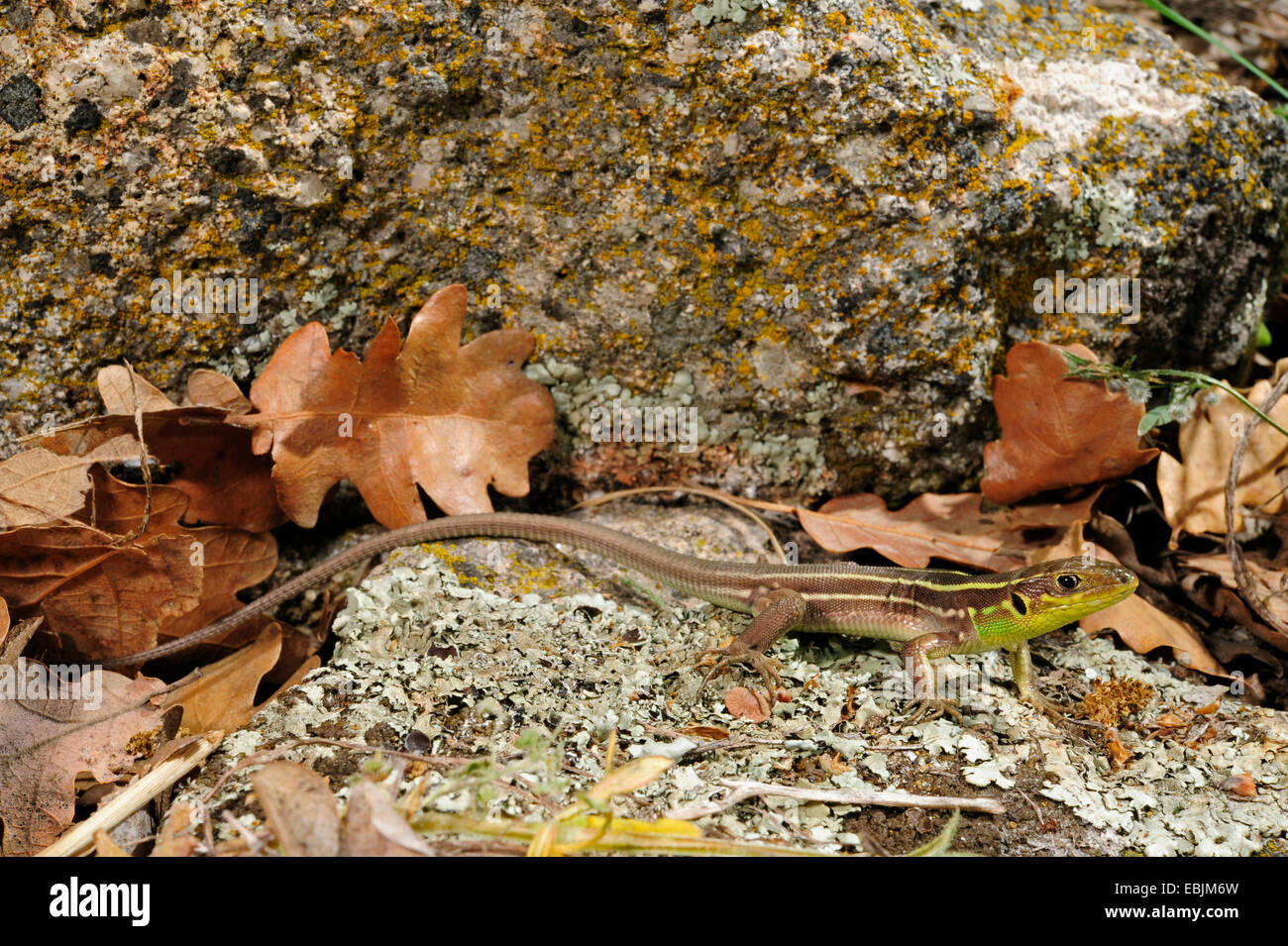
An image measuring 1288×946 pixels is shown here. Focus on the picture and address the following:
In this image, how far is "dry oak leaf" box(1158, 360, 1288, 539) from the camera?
123 inches

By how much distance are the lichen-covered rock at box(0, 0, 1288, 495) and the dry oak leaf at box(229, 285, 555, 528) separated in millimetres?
177

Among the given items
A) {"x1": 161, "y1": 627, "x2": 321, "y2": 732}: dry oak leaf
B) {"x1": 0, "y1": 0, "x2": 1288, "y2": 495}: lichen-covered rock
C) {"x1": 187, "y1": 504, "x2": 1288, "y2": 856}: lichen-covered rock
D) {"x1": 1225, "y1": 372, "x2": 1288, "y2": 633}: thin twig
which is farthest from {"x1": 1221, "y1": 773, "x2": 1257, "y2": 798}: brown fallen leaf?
{"x1": 161, "y1": 627, "x2": 321, "y2": 732}: dry oak leaf

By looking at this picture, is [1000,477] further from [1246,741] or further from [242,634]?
[242,634]

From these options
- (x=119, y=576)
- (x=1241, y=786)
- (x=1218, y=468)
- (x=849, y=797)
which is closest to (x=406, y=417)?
(x=119, y=576)

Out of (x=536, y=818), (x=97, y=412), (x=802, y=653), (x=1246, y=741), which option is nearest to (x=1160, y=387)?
(x=1246, y=741)

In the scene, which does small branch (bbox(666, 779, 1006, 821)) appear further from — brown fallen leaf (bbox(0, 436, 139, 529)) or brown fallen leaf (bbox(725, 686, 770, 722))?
brown fallen leaf (bbox(0, 436, 139, 529))

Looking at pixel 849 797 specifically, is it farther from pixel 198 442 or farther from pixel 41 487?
pixel 41 487

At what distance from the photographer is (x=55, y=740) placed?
7.94 feet

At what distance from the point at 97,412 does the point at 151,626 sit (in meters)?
0.66

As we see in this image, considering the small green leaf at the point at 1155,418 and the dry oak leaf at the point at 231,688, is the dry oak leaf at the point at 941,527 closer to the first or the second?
the small green leaf at the point at 1155,418

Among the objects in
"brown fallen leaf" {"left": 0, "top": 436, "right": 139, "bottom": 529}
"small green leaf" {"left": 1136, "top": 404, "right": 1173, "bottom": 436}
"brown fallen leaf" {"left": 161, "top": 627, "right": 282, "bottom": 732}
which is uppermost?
"small green leaf" {"left": 1136, "top": 404, "right": 1173, "bottom": 436}

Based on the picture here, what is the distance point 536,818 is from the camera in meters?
2.01

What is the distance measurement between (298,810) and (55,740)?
104 cm

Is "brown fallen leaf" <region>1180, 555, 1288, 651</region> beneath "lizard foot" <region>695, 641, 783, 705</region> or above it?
above
